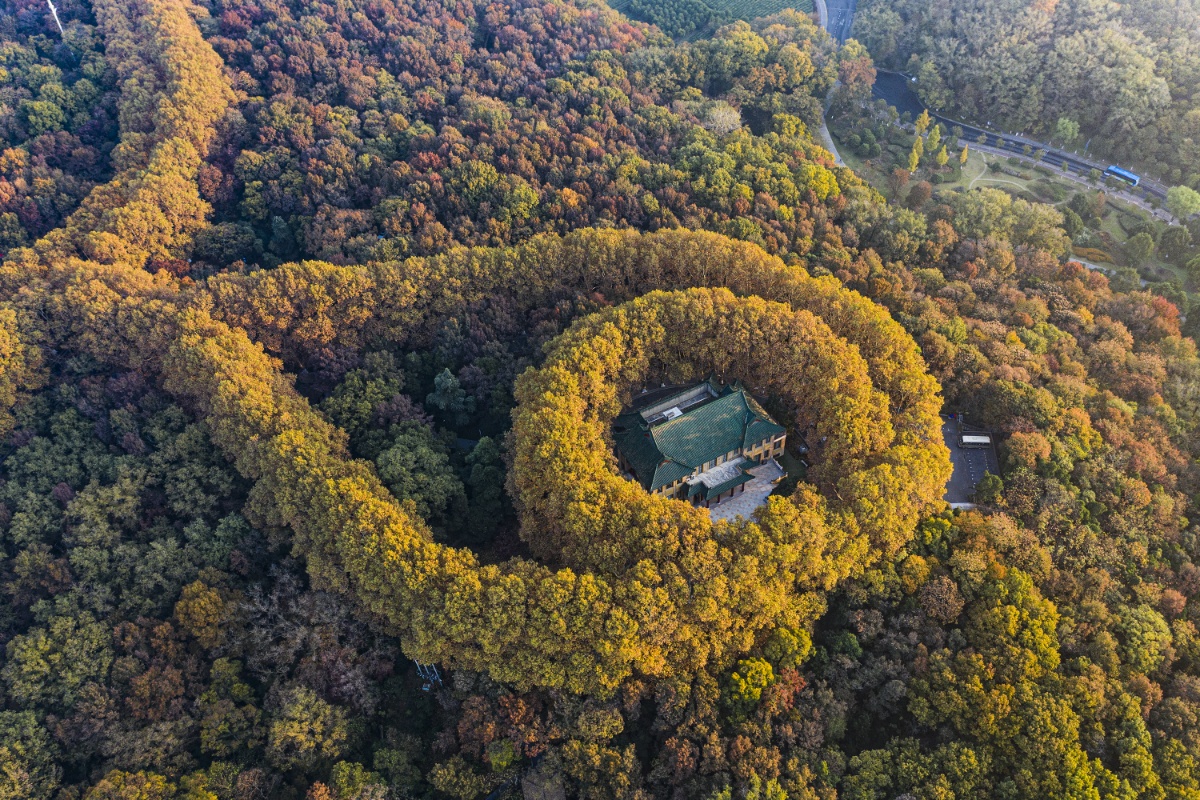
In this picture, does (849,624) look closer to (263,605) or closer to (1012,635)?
(1012,635)

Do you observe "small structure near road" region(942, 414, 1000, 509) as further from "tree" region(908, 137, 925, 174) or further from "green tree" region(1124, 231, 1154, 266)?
"tree" region(908, 137, 925, 174)

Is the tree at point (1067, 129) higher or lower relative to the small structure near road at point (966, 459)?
higher

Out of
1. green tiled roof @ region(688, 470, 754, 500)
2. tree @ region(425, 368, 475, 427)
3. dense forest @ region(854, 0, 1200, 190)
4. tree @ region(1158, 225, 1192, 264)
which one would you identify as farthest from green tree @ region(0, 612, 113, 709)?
dense forest @ region(854, 0, 1200, 190)

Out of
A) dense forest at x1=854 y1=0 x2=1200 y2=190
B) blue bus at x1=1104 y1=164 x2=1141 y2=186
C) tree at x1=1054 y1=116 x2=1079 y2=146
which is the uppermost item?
dense forest at x1=854 y1=0 x2=1200 y2=190

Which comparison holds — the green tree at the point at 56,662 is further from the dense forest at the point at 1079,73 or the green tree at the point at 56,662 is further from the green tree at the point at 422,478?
the dense forest at the point at 1079,73

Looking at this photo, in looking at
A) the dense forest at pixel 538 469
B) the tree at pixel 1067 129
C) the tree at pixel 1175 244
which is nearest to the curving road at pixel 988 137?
the tree at pixel 1067 129

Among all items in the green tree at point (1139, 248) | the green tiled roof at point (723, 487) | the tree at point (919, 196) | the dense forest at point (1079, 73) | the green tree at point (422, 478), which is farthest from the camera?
the dense forest at point (1079, 73)
